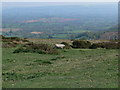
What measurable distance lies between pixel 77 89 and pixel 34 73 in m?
4.04

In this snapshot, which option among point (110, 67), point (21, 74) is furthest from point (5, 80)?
point (110, 67)

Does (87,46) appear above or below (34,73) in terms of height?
below

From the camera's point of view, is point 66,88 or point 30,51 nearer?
point 66,88

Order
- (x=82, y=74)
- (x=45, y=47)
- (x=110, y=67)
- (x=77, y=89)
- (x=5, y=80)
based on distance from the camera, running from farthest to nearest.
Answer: (x=45, y=47) → (x=110, y=67) → (x=82, y=74) → (x=5, y=80) → (x=77, y=89)

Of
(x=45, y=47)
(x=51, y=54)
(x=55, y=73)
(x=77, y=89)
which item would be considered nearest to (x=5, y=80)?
(x=55, y=73)

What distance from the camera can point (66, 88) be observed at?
1061cm

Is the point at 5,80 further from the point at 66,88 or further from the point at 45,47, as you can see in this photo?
the point at 45,47

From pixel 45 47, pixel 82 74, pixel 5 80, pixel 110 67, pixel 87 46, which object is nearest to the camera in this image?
pixel 5 80

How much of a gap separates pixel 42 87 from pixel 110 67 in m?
5.44

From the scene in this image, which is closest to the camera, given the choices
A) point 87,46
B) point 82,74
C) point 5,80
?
point 5,80

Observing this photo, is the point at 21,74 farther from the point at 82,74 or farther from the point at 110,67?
the point at 110,67

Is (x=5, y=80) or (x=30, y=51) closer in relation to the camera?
(x=5, y=80)

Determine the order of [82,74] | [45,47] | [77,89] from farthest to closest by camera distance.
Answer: [45,47] < [82,74] < [77,89]

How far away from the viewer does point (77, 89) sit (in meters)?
10.5
